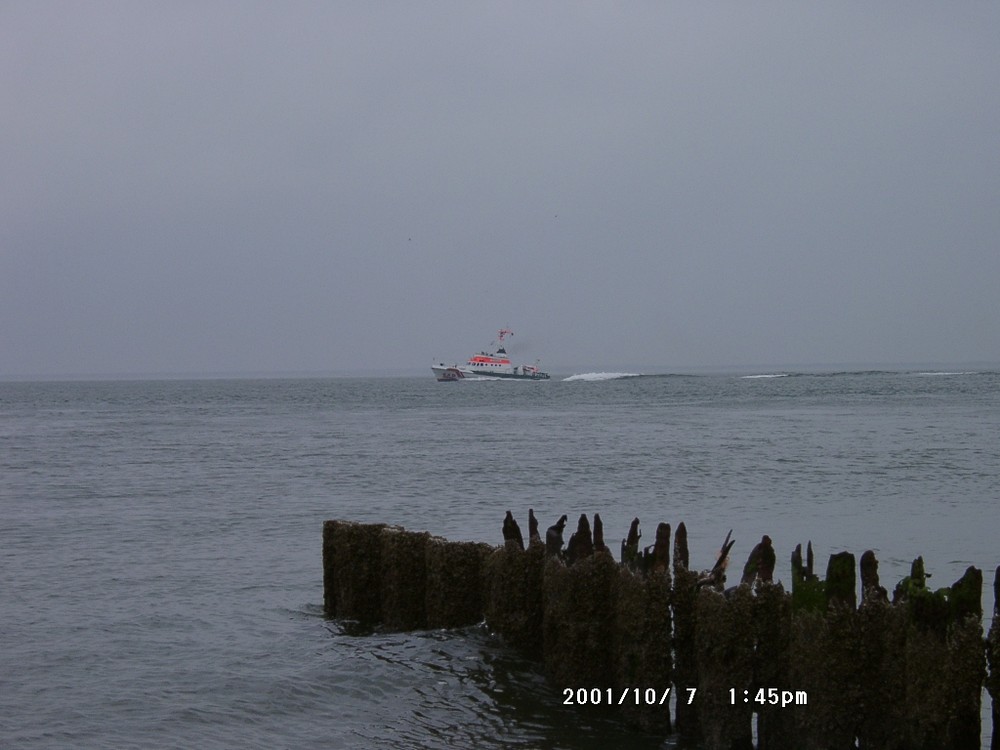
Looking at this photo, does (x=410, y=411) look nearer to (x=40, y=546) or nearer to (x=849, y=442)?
(x=849, y=442)

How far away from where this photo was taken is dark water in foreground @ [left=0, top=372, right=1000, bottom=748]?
11000 millimetres

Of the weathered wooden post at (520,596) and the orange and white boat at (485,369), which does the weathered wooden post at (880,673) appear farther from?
the orange and white boat at (485,369)

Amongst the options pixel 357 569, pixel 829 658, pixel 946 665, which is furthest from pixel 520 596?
pixel 946 665

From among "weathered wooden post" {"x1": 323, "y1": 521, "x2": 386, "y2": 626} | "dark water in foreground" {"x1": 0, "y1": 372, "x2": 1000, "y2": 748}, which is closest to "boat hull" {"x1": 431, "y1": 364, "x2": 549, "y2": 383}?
"dark water in foreground" {"x1": 0, "y1": 372, "x2": 1000, "y2": 748}

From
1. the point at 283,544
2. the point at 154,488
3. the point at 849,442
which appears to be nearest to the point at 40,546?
the point at 283,544

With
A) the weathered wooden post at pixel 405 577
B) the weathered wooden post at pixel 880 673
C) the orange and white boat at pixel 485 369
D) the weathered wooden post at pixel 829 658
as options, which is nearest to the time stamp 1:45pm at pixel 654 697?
the weathered wooden post at pixel 829 658

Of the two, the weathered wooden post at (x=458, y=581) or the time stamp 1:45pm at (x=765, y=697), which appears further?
the weathered wooden post at (x=458, y=581)

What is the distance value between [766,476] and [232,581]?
1909 centimetres
